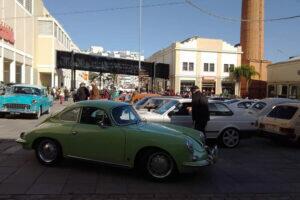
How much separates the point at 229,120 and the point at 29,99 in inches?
417

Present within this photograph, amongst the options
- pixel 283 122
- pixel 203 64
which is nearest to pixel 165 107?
pixel 283 122

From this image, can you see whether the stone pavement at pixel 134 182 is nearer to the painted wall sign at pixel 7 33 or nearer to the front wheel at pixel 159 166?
the front wheel at pixel 159 166

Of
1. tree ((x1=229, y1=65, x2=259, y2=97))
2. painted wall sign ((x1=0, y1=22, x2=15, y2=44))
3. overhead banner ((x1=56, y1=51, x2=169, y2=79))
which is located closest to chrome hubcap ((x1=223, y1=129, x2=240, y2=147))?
painted wall sign ((x1=0, y1=22, x2=15, y2=44))

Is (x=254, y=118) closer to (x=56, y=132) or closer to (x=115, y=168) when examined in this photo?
(x=115, y=168)

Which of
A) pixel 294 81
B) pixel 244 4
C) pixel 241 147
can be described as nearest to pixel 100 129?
pixel 241 147

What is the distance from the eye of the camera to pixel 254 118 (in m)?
13.1

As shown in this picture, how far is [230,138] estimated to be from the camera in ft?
40.9

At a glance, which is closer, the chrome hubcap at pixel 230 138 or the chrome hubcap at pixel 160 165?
the chrome hubcap at pixel 160 165

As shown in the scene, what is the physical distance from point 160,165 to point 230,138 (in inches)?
200

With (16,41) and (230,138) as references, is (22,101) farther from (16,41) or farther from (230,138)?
(16,41)

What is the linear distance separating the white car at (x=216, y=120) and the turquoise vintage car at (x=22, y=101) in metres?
8.93

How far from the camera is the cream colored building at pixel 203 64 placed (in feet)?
218

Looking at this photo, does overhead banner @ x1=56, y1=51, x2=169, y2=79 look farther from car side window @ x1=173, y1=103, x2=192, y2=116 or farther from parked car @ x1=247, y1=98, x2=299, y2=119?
car side window @ x1=173, y1=103, x2=192, y2=116

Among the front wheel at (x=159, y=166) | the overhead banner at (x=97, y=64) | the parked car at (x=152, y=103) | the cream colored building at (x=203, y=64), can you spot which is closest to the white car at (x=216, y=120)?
the parked car at (x=152, y=103)
